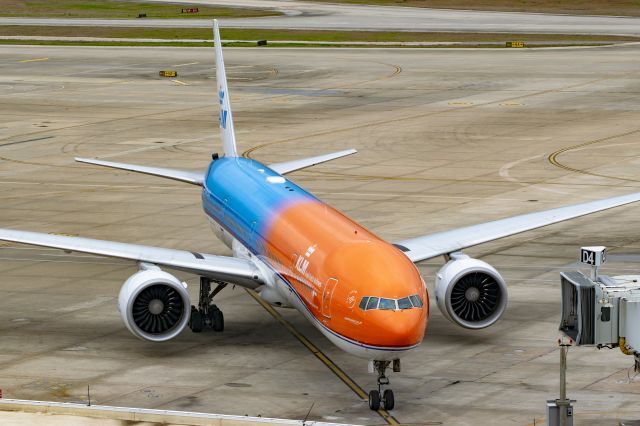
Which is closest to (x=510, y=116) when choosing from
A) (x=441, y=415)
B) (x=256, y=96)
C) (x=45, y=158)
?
(x=256, y=96)

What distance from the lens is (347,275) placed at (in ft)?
107

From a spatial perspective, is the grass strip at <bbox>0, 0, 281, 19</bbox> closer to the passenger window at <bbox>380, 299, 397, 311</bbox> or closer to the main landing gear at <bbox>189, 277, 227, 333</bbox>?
the main landing gear at <bbox>189, 277, 227, 333</bbox>

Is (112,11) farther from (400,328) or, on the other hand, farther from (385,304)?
(400,328)

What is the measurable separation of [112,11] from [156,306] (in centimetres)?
15522

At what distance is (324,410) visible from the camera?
3247 centimetres

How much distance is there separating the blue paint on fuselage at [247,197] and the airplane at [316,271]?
4cm

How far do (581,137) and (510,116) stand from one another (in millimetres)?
9028

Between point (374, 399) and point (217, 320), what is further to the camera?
point (217, 320)

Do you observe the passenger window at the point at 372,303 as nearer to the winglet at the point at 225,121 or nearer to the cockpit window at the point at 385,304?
the cockpit window at the point at 385,304

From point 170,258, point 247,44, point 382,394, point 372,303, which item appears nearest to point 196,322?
point 170,258

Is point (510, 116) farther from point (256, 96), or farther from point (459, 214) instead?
point (459, 214)

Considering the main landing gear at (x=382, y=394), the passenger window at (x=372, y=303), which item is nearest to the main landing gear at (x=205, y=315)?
the main landing gear at (x=382, y=394)

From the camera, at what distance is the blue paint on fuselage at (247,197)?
39.4 m

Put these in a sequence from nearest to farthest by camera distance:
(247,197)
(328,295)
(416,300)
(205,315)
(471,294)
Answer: (416,300)
(328,295)
(471,294)
(205,315)
(247,197)
